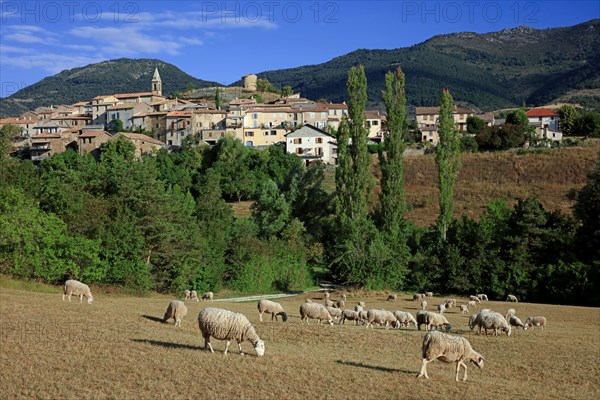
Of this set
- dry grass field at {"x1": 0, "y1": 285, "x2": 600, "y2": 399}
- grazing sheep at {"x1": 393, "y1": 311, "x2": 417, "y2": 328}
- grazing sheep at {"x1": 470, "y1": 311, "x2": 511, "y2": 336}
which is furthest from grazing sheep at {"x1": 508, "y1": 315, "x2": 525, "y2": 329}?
grazing sheep at {"x1": 393, "y1": 311, "x2": 417, "y2": 328}

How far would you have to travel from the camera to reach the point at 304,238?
62.4 metres

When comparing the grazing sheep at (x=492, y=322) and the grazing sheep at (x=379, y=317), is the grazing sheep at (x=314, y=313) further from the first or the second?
the grazing sheep at (x=492, y=322)

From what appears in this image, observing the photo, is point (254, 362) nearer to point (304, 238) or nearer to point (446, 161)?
point (446, 161)

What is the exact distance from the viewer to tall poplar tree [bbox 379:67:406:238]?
53062 millimetres

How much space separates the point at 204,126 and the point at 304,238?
66.6m

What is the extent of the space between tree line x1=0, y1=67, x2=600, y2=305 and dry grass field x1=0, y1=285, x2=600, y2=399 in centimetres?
1480

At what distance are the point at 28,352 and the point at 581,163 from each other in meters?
89.7

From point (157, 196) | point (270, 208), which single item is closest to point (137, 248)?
point (157, 196)

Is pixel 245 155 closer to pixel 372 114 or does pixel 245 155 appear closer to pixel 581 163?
pixel 372 114

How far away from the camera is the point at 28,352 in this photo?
1600cm

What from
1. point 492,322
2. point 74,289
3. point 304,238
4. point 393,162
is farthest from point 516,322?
point 304,238

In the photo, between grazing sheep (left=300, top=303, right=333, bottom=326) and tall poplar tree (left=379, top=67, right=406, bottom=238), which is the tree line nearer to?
tall poplar tree (left=379, top=67, right=406, bottom=238)

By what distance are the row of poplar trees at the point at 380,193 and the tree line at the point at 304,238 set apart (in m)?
0.10

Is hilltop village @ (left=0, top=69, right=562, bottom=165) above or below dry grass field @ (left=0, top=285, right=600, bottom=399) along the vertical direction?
above
